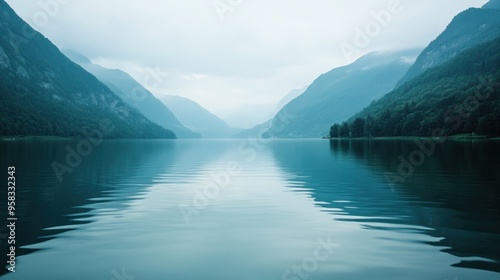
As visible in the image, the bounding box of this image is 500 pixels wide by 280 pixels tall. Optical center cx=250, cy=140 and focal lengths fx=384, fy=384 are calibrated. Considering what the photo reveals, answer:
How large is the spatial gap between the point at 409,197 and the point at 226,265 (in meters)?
22.0

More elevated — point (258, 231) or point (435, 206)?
point (435, 206)

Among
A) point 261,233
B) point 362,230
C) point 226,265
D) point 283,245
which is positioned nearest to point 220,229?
point 261,233

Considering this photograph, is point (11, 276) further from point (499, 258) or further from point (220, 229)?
point (499, 258)

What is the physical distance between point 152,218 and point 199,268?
10.8m

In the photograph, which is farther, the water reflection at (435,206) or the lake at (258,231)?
the water reflection at (435,206)

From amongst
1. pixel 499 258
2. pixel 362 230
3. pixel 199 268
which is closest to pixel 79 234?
pixel 199 268

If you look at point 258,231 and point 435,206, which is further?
point 435,206

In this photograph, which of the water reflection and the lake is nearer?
the lake

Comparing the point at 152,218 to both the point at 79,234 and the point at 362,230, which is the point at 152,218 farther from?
the point at 362,230

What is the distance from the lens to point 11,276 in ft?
45.9

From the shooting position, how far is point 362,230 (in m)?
21.3

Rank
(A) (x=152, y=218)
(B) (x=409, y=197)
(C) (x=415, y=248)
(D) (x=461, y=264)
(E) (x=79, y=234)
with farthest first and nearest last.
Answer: (B) (x=409, y=197), (A) (x=152, y=218), (E) (x=79, y=234), (C) (x=415, y=248), (D) (x=461, y=264)

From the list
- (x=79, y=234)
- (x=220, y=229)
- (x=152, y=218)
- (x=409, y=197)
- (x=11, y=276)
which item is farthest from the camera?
(x=409, y=197)

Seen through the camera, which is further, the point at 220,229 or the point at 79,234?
the point at 220,229
